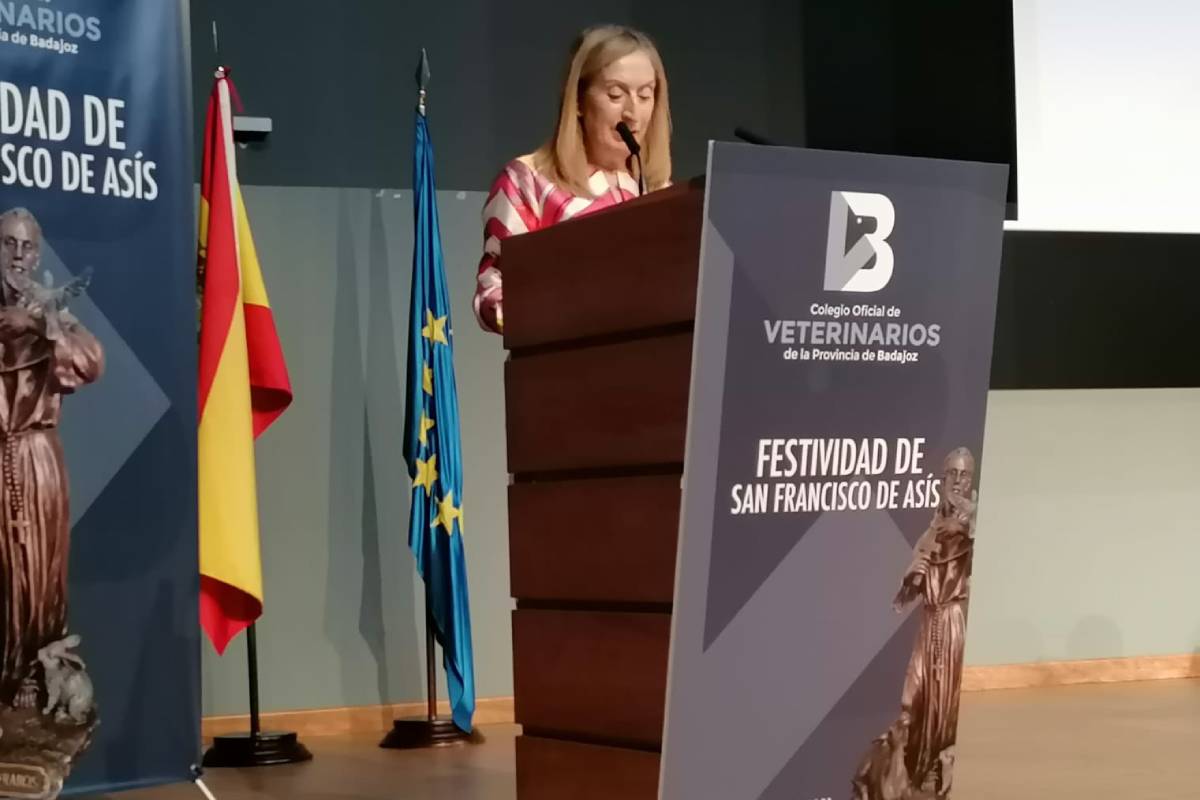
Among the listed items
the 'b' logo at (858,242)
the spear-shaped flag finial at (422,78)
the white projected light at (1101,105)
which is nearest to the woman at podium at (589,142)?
the 'b' logo at (858,242)

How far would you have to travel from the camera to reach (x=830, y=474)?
176cm

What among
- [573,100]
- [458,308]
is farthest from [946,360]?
[458,308]

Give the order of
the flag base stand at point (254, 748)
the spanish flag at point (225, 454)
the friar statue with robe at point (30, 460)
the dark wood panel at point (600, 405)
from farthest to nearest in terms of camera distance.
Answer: the flag base stand at point (254, 748), the spanish flag at point (225, 454), the friar statue with robe at point (30, 460), the dark wood panel at point (600, 405)

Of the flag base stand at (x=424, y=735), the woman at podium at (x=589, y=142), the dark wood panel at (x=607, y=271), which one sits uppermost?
the woman at podium at (x=589, y=142)

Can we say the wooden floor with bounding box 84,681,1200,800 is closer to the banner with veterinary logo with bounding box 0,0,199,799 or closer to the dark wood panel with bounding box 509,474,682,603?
the banner with veterinary logo with bounding box 0,0,199,799

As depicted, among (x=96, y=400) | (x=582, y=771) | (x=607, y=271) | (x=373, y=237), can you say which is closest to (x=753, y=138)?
(x=607, y=271)

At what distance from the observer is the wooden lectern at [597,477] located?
5.88ft

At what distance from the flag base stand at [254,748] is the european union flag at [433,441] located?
47cm

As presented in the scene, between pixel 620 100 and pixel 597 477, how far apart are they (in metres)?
0.89

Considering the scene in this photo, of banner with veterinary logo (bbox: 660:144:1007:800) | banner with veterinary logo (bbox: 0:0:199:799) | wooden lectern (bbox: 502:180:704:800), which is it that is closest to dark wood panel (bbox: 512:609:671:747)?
wooden lectern (bbox: 502:180:704:800)

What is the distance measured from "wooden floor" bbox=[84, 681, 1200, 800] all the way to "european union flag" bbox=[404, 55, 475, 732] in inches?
15.7

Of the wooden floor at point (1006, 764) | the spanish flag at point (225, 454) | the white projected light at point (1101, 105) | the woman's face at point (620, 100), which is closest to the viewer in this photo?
the woman's face at point (620, 100)

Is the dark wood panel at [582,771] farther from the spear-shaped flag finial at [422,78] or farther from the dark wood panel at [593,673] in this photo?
the spear-shaped flag finial at [422,78]

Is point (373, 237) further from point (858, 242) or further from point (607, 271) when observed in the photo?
point (858, 242)
